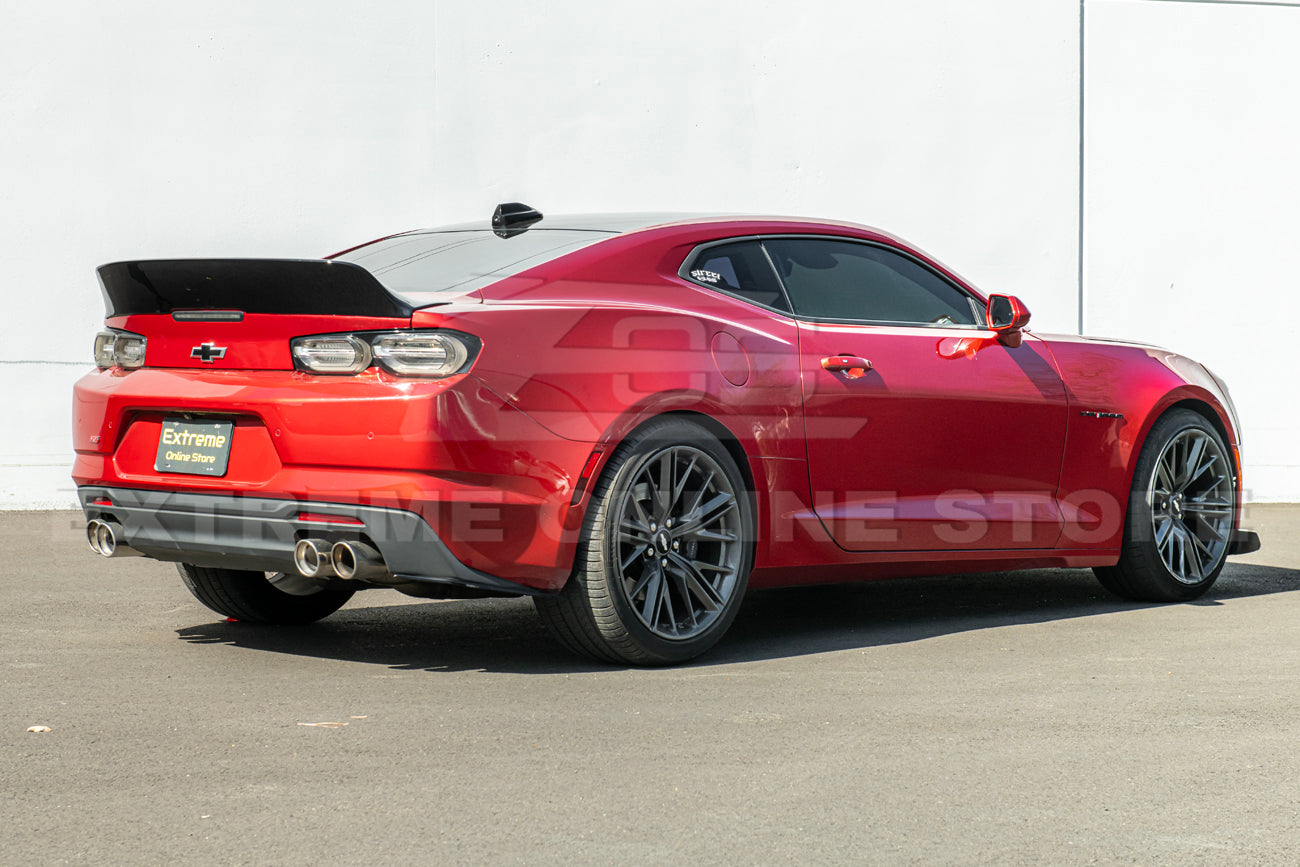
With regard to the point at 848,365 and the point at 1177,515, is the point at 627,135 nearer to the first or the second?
the point at 1177,515

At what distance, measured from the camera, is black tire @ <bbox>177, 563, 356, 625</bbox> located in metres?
5.79

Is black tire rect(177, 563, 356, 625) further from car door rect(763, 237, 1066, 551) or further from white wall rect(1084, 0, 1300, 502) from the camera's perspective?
white wall rect(1084, 0, 1300, 502)

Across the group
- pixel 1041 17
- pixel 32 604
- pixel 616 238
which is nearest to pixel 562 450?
pixel 616 238

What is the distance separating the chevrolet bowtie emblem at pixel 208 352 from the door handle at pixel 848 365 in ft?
6.60

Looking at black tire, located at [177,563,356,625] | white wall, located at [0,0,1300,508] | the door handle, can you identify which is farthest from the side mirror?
white wall, located at [0,0,1300,508]

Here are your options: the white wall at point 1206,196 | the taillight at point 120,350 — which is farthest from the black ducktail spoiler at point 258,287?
the white wall at point 1206,196

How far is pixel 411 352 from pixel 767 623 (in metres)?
2.23

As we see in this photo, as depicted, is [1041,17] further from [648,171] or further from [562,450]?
[562,450]

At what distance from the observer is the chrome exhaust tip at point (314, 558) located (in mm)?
4617

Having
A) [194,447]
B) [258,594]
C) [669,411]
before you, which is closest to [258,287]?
[194,447]

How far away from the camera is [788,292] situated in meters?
5.62

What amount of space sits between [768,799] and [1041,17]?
9239 millimetres

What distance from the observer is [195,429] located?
488 cm

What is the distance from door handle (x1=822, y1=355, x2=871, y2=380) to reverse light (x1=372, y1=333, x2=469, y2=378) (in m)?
1.48
